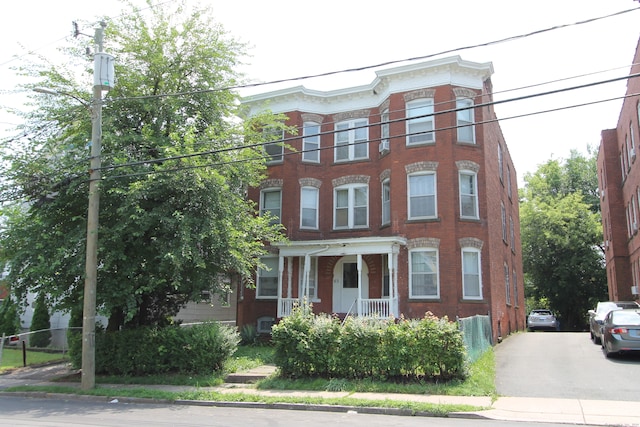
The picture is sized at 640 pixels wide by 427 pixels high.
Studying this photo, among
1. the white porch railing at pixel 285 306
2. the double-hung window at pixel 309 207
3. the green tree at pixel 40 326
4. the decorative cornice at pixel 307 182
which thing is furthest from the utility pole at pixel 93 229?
the green tree at pixel 40 326

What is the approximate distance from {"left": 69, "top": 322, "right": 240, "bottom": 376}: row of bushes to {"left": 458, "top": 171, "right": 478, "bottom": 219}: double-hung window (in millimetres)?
10397

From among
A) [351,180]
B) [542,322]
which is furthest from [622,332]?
[542,322]

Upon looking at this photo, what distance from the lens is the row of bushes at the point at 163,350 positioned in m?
14.1

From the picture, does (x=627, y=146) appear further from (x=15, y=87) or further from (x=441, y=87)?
(x=15, y=87)

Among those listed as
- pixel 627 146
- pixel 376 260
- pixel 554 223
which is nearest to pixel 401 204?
pixel 376 260

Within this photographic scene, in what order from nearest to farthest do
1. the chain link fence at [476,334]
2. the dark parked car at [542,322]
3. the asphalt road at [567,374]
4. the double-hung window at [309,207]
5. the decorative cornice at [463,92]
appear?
the asphalt road at [567,374] < the chain link fence at [476,334] < the decorative cornice at [463,92] < the double-hung window at [309,207] < the dark parked car at [542,322]

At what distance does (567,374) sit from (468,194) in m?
Result: 8.88

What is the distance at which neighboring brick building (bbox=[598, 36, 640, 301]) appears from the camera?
86.7 ft

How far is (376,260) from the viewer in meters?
21.5

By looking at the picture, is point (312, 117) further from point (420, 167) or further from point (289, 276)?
point (289, 276)

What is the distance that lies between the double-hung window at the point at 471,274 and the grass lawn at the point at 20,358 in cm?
1518

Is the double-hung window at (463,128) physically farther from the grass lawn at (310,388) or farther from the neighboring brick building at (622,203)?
the neighboring brick building at (622,203)

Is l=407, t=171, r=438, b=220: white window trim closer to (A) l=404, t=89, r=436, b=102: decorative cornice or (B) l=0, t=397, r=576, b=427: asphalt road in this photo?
(A) l=404, t=89, r=436, b=102: decorative cornice

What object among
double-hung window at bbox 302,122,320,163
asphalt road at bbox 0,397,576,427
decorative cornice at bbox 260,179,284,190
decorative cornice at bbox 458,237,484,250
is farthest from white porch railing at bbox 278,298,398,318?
asphalt road at bbox 0,397,576,427
